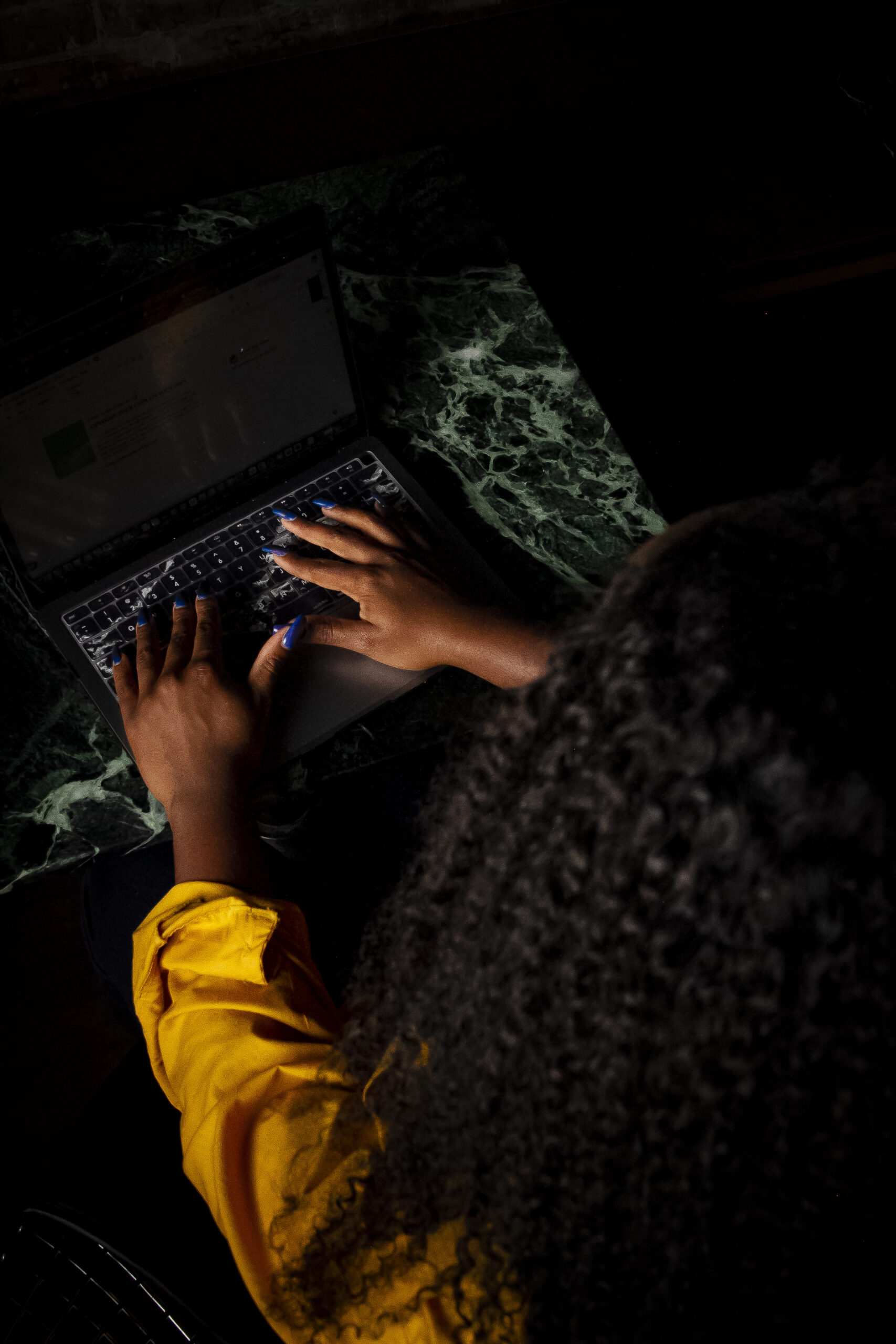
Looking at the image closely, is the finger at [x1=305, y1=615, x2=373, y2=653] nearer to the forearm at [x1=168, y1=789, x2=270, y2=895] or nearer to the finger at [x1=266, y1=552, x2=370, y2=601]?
the finger at [x1=266, y1=552, x2=370, y2=601]

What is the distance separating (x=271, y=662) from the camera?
0.89m

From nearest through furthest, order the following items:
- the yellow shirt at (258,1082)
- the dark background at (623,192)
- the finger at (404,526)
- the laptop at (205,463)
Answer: the yellow shirt at (258,1082)
the laptop at (205,463)
the finger at (404,526)
the dark background at (623,192)

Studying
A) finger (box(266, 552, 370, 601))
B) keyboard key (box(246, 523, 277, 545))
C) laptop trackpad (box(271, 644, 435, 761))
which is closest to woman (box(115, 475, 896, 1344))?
laptop trackpad (box(271, 644, 435, 761))

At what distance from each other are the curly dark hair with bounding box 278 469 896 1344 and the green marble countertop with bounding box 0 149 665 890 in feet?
1.23

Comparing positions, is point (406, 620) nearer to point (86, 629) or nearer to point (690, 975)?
point (86, 629)

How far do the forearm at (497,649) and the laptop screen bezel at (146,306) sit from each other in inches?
14.2

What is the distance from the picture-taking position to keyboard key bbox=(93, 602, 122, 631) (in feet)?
2.98

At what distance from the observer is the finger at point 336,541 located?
3.14ft

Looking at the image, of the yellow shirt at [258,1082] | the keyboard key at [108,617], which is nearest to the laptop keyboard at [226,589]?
the keyboard key at [108,617]

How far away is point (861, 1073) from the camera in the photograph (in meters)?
0.49

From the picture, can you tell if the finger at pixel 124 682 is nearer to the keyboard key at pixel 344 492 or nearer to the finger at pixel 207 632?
the finger at pixel 207 632

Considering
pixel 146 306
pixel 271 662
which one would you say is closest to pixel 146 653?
pixel 271 662

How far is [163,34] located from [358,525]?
2.99ft

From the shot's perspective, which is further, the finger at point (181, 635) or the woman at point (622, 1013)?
the finger at point (181, 635)
